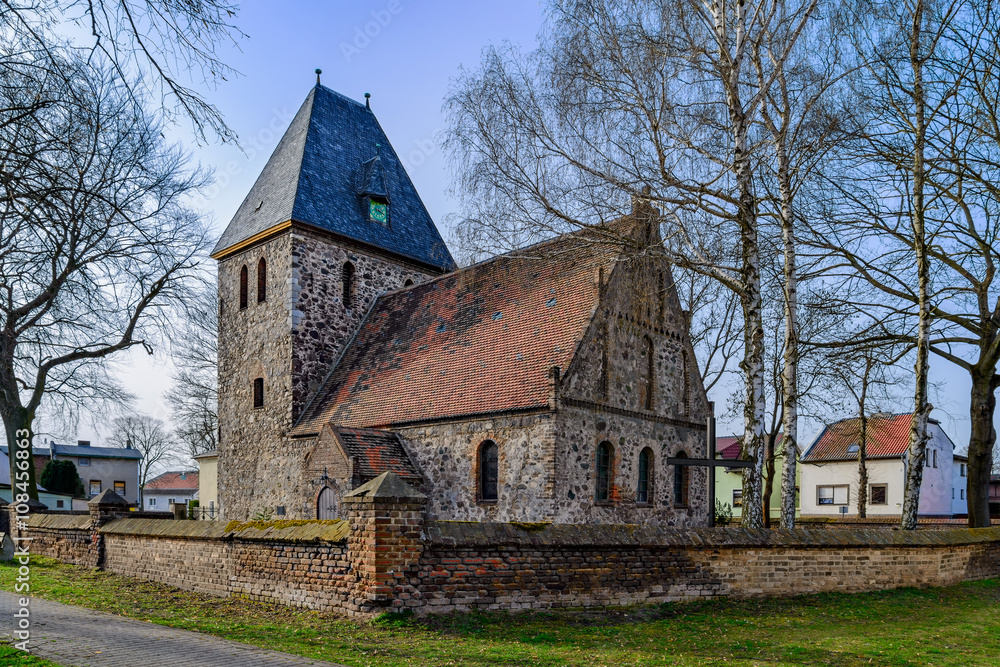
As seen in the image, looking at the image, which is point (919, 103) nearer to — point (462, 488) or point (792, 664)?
point (792, 664)

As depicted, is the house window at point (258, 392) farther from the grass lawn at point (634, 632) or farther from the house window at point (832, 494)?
the house window at point (832, 494)

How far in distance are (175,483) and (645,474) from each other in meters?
75.2

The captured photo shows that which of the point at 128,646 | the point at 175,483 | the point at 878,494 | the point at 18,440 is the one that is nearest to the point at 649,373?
the point at 128,646

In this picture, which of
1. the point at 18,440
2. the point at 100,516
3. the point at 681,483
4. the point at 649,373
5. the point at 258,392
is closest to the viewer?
the point at 100,516

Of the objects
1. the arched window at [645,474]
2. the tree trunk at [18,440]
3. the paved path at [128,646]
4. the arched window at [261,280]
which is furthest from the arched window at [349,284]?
the paved path at [128,646]

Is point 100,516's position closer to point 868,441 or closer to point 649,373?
point 649,373

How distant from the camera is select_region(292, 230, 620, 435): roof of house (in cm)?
1734

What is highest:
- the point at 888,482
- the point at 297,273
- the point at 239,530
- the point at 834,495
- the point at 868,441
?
the point at 297,273

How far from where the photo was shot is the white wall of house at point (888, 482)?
40281mm

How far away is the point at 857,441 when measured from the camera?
40844 millimetres

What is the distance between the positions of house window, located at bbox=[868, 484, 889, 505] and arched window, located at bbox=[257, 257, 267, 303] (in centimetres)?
3391

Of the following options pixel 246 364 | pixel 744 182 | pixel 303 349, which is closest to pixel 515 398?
pixel 744 182

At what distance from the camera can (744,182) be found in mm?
12898

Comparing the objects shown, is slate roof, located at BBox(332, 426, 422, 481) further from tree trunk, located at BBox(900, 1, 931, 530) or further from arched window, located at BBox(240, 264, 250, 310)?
tree trunk, located at BBox(900, 1, 931, 530)
